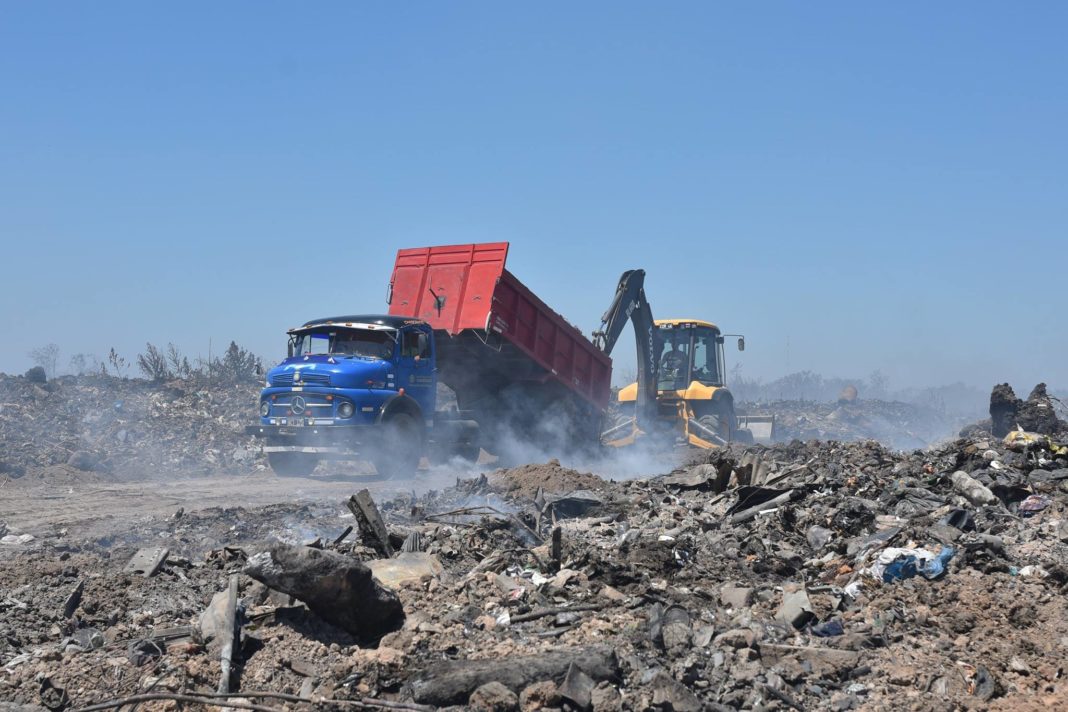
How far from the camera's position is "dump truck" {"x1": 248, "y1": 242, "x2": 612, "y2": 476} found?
1348cm

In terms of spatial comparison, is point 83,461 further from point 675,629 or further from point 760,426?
point 760,426

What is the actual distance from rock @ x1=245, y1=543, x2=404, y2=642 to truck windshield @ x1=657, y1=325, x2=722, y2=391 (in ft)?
Answer: 48.1

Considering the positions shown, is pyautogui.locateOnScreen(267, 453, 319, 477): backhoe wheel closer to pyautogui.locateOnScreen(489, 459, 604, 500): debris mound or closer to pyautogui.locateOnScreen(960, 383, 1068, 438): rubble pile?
pyautogui.locateOnScreen(489, 459, 604, 500): debris mound

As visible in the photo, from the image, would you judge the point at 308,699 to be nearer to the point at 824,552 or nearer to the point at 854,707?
the point at 854,707

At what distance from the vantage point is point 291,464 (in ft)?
47.0

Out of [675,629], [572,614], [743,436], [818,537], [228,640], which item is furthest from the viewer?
[743,436]

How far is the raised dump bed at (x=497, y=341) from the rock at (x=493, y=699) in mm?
10426

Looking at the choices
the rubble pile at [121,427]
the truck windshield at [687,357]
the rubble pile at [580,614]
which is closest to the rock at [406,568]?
the rubble pile at [580,614]

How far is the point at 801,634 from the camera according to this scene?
17.0 feet

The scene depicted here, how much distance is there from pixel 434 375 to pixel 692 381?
22.4 ft

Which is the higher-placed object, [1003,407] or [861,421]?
[1003,407]

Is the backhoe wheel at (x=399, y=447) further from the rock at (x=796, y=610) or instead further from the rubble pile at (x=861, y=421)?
the rubble pile at (x=861, y=421)

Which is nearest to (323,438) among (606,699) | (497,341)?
(497,341)

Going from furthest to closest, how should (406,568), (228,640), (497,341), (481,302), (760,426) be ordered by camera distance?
(760,426), (497,341), (481,302), (406,568), (228,640)
